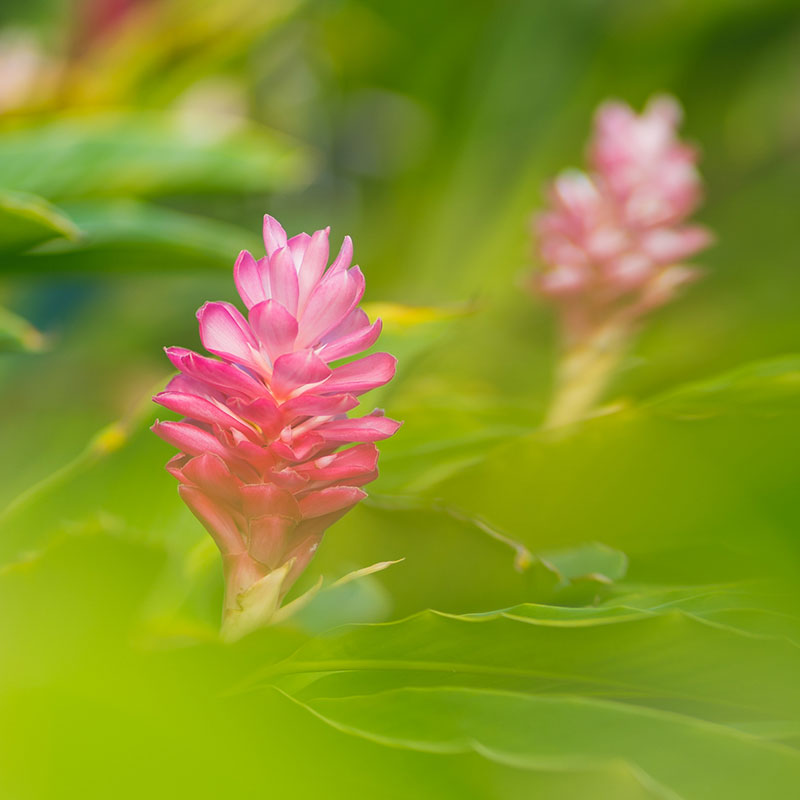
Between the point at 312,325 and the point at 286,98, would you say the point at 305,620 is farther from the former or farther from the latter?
the point at 286,98

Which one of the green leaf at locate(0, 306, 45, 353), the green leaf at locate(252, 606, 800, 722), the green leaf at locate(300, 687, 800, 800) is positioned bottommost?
the green leaf at locate(300, 687, 800, 800)

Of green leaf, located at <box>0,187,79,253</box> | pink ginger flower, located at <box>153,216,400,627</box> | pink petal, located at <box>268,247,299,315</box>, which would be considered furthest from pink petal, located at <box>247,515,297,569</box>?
green leaf, located at <box>0,187,79,253</box>

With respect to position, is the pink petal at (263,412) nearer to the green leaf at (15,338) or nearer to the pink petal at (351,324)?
the pink petal at (351,324)

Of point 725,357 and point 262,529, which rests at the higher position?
point 725,357

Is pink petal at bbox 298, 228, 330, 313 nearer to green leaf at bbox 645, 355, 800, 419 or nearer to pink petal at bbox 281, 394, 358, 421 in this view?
pink petal at bbox 281, 394, 358, 421

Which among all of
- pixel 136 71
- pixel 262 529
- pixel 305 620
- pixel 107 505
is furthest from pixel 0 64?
pixel 262 529

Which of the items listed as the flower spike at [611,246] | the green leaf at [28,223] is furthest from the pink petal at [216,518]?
the flower spike at [611,246]

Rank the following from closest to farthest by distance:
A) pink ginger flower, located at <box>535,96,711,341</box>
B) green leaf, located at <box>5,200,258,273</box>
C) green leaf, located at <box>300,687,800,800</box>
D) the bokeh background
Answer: green leaf, located at <box>300,687,800,800</box>
the bokeh background
green leaf, located at <box>5,200,258,273</box>
pink ginger flower, located at <box>535,96,711,341</box>
